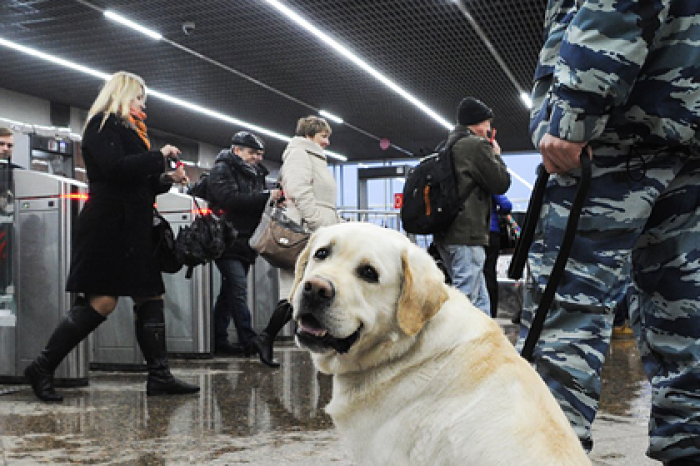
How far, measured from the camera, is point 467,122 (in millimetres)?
5074

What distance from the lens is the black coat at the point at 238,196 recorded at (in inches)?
242

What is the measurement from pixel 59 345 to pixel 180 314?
8.46 feet

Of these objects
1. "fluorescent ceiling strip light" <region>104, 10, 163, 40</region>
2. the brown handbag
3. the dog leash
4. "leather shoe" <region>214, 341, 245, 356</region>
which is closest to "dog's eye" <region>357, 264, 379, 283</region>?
the dog leash

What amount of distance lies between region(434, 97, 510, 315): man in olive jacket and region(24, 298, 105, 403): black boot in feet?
7.45

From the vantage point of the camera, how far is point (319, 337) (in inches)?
71.4

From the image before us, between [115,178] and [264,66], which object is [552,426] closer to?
[115,178]

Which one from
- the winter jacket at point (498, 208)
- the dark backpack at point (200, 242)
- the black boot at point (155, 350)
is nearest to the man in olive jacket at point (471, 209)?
the dark backpack at point (200, 242)

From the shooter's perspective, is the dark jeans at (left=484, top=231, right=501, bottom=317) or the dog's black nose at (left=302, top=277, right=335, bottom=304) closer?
the dog's black nose at (left=302, top=277, right=335, bottom=304)

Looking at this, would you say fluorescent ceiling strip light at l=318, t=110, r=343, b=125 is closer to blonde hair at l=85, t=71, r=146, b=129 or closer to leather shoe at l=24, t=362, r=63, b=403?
blonde hair at l=85, t=71, r=146, b=129

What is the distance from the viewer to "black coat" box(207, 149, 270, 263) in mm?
6148

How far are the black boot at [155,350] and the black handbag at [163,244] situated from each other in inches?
10.7

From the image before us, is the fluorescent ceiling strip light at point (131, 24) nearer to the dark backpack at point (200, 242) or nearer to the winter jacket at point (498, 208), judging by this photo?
the dark backpack at point (200, 242)

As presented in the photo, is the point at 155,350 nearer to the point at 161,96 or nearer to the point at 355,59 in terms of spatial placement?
the point at 355,59

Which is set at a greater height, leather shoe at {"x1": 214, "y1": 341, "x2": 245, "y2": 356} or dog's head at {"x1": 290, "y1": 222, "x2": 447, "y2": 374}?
dog's head at {"x1": 290, "y1": 222, "x2": 447, "y2": 374}
